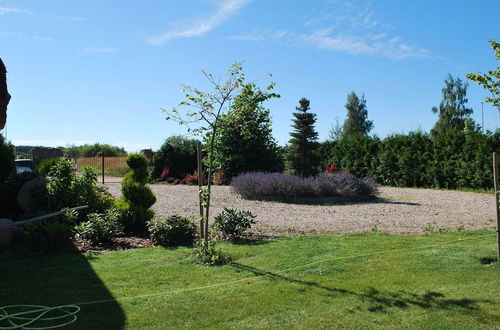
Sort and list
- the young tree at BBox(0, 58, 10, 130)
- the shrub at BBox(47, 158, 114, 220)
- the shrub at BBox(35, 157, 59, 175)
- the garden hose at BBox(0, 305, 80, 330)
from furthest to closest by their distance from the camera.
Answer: the shrub at BBox(35, 157, 59, 175) < the shrub at BBox(47, 158, 114, 220) < the young tree at BBox(0, 58, 10, 130) < the garden hose at BBox(0, 305, 80, 330)

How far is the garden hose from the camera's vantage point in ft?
11.7

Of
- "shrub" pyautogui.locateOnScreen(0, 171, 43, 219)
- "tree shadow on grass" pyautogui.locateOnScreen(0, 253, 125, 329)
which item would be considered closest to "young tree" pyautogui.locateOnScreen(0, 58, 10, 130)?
"tree shadow on grass" pyautogui.locateOnScreen(0, 253, 125, 329)

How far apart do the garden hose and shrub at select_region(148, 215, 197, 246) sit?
2.78 m

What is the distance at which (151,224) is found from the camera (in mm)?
6977

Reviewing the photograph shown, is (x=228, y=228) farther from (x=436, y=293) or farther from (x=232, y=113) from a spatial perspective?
(x=436, y=293)

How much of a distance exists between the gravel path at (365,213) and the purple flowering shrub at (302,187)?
21.7 inches

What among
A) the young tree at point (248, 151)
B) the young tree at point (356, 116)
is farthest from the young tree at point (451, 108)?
the young tree at point (248, 151)

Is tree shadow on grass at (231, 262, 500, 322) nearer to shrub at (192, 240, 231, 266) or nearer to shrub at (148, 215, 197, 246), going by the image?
shrub at (192, 240, 231, 266)

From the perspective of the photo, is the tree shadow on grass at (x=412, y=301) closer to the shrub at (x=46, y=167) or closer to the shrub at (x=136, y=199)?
the shrub at (x=136, y=199)

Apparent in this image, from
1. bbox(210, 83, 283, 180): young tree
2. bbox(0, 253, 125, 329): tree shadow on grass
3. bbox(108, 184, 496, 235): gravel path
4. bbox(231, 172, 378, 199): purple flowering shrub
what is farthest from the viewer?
bbox(210, 83, 283, 180): young tree

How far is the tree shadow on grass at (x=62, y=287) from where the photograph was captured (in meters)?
3.73

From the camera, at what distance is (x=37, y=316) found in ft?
12.3

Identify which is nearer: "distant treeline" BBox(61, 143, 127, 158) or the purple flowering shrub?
the purple flowering shrub

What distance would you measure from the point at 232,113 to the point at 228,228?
6.22 ft
